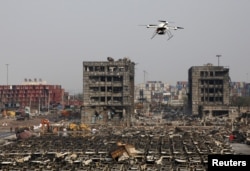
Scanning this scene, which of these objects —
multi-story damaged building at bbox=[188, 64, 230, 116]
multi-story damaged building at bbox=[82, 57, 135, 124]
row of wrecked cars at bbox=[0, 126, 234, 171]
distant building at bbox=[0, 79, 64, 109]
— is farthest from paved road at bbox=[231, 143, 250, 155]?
distant building at bbox=[0, 79, 64, 109]

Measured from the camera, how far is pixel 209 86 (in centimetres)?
9950

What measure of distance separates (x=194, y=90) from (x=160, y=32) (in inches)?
3472

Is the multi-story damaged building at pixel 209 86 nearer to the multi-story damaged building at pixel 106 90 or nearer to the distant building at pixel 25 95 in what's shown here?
the multi-story damaged building at pixel 106 90

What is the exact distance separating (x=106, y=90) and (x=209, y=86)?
24987 mm

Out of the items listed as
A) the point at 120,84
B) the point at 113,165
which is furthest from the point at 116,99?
the point at 113,165

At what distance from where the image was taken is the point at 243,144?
55.3 metres

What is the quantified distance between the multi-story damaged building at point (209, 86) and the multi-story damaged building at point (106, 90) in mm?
18847

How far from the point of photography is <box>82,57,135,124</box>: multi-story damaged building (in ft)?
285

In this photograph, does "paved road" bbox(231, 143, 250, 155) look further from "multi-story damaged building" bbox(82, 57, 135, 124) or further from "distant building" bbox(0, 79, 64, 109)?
"distant building" bbox(0, 79, 64, 109)

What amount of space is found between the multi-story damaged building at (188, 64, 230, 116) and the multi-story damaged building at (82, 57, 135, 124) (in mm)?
18847

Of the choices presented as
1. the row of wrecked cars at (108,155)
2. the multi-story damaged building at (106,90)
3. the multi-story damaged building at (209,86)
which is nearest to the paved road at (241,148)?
the row of wrecked cars at (108,155)

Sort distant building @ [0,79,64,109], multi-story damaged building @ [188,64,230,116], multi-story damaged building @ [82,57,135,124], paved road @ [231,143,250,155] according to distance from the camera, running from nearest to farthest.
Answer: paved road @ [231,143,250,155]
multi-story damaged building @ [82,57,135,124]
multi-story damaged building @ [188,64,230,116]
distant building @ [0,79,64,109]

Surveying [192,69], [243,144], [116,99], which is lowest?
[243,144]

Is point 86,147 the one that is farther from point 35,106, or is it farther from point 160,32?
point 35,106
